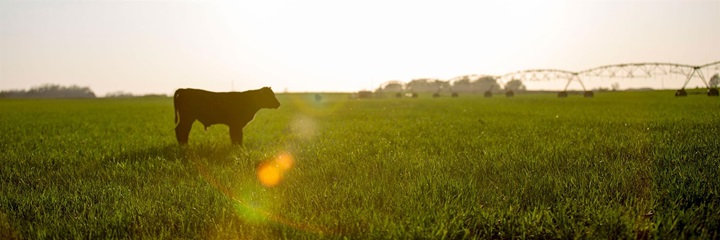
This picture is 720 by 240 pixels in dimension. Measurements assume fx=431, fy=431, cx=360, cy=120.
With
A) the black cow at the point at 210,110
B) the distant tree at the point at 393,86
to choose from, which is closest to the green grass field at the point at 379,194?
the black cow at the point at 210,110

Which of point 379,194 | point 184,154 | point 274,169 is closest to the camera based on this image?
point 379,194

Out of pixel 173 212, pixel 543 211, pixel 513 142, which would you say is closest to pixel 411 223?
pixel 543 211

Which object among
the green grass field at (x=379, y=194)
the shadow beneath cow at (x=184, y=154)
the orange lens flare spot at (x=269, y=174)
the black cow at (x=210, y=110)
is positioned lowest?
the shadow beneath cow at (x=184, y=154)

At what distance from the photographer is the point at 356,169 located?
6023 millimetres

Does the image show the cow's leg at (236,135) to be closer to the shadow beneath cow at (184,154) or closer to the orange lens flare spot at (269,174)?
the shadow beneath cow at (184,154)

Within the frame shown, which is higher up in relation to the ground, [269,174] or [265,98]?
[265,98]

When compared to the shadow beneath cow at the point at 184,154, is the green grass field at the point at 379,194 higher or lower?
higher

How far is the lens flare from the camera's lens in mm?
5507

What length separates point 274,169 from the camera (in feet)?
20.7

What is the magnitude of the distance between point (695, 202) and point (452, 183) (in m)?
2.16

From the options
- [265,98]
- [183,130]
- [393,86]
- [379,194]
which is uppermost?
[265,98]

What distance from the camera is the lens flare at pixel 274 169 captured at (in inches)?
217

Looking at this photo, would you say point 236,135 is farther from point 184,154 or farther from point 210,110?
point 184,154

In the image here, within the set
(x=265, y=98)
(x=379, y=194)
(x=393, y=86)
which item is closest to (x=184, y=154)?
(x=265, y=98)
